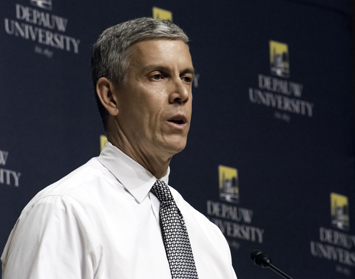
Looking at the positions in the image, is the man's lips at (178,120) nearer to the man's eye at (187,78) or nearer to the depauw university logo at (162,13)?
the man's eye at (187,78)

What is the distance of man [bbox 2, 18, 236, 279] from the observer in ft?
4.71

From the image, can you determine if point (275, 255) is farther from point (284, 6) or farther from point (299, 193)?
point (284, 6)

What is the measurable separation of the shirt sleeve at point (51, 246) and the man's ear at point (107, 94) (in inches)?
16.0

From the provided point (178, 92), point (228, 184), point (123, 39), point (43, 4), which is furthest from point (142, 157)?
point (228, 184)

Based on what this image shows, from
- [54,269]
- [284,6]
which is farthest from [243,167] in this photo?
[54,269]

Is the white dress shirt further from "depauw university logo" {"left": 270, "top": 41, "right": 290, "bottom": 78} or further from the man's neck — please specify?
"depauw university logo" {"left": 270, "top": 41, "right": 290, "bottom": 78}

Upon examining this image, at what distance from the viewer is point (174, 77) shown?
5.71 ft

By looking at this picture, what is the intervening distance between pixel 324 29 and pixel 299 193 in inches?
48.0

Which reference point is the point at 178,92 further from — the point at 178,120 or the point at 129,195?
the point at 129,195

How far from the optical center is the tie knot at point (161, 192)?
1.76 m

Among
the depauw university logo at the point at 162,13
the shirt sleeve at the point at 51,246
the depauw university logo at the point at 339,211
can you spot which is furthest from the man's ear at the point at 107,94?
the depauw university logo at the point at 339,211

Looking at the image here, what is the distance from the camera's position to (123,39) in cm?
179

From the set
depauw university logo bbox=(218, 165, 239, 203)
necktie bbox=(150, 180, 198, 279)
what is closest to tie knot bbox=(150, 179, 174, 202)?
necktie bbox=(150, 180, 198, 279)

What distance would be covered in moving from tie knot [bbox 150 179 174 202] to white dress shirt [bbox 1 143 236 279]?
15 mm
